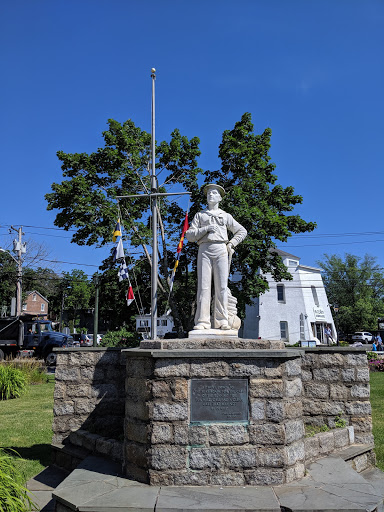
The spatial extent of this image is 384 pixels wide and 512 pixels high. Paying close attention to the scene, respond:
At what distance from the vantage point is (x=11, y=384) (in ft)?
40.4

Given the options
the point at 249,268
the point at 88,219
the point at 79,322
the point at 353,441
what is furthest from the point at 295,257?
the point at 79,322

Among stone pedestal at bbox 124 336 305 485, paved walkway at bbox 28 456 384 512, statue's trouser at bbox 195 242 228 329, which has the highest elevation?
statue's trouser at bbox 195 242 228 329

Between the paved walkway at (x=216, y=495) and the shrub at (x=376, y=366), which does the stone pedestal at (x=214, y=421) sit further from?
the shrub at (x=376, y=366)

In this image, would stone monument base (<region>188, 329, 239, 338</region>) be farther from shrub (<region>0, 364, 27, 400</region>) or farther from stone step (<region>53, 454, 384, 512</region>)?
shrub (<region>0, 364, 27, 400</region>)

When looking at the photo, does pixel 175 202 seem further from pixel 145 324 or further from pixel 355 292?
pixel 355 292

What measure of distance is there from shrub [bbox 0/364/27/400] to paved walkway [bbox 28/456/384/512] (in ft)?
26.7

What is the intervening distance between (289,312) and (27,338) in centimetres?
2162

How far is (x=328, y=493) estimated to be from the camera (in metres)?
4.18

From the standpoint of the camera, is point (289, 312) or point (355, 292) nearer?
point (289, 312)

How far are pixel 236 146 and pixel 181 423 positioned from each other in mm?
15807

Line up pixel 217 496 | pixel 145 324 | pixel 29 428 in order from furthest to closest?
pixel 145 324 → pixel 29 428 → pixel 217 496

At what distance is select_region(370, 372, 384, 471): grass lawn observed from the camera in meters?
6.67

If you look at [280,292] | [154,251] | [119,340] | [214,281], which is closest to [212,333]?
[214,281]

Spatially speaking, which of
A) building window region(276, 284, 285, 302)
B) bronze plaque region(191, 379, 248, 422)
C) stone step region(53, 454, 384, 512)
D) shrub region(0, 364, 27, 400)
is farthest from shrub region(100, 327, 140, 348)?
building window region(276, 284, 285, 302)
